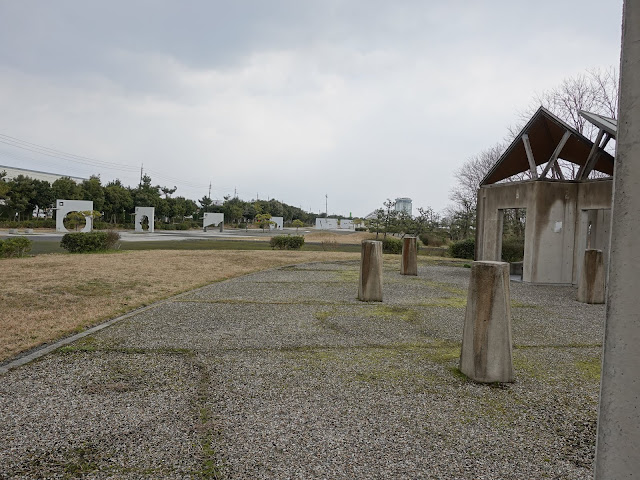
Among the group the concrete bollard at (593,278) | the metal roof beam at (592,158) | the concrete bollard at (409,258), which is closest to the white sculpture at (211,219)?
the concrete bollard at (409,258)

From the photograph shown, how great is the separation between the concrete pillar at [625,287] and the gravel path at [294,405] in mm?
1073

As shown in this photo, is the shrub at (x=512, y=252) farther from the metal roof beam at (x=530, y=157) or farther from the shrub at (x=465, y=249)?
the metal roof beam at (x=530, y=157)

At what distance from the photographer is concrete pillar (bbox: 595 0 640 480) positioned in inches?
58.2

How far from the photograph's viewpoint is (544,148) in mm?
13516

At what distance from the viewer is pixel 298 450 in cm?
264

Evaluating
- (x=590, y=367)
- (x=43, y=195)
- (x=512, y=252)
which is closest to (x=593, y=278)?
(x=590, y=367)

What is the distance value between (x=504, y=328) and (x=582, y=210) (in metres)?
8.74

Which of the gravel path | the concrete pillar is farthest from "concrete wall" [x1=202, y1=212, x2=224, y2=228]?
the concrete pillar

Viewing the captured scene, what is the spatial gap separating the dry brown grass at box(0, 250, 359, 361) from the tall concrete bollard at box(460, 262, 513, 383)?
4.43 metres

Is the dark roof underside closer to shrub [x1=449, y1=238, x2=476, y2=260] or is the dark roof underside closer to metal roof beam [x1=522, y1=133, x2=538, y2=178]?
metal roof beam [x1=522, y1=133, x2=538, y2=178]

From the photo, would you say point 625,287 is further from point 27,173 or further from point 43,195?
point 27,173

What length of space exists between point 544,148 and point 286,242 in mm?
12756

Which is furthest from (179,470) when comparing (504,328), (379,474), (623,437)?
(504,328)

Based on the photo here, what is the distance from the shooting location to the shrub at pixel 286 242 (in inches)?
885
